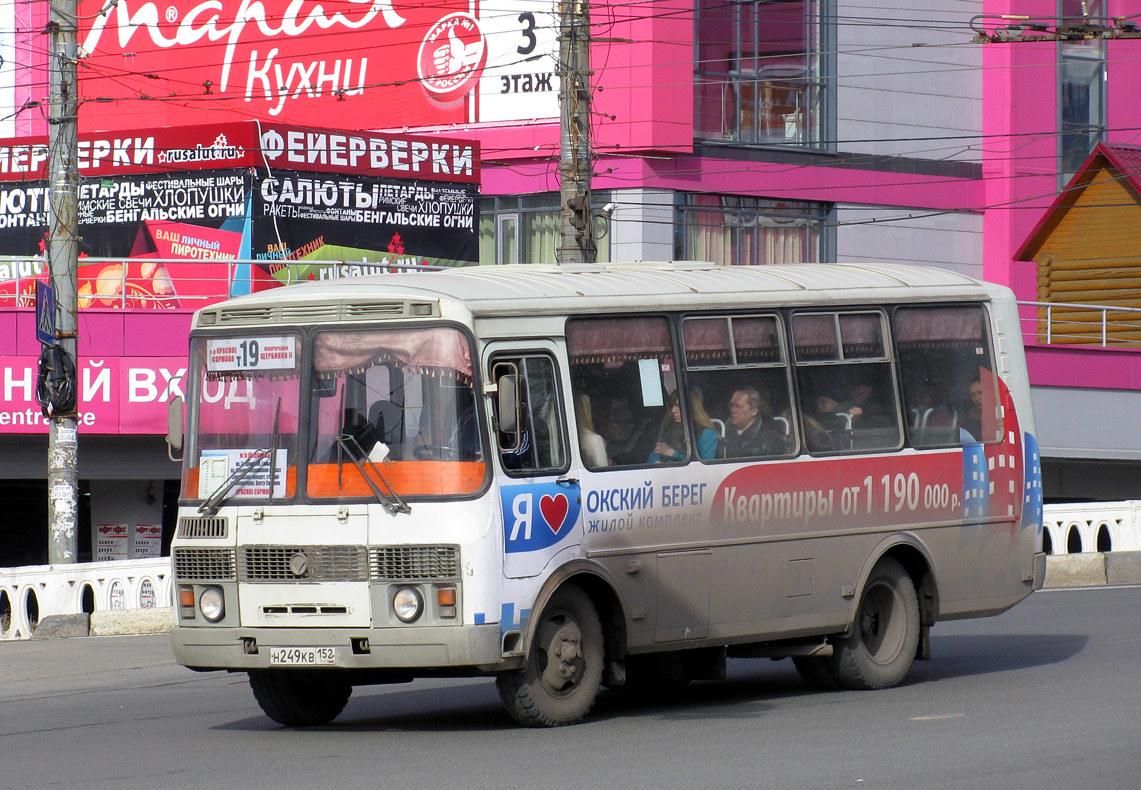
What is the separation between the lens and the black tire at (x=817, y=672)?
1201 centimetres

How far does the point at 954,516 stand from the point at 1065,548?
10.2 meters

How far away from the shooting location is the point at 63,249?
19.1 meters

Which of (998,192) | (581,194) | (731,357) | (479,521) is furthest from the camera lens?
(998,192)

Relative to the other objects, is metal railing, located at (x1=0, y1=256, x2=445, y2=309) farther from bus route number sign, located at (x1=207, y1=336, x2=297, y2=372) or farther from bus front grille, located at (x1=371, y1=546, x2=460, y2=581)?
bus front grille, located at (x1=371, y1=546, x2=460, y2=581)

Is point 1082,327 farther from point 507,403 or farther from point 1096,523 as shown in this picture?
point 507,403

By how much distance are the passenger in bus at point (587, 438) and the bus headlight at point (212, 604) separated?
7.44 feet

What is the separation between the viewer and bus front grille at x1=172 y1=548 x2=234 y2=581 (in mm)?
10156

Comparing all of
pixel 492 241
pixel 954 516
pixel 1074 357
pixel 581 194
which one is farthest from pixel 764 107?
pixel 954 516

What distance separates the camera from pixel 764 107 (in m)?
36.5

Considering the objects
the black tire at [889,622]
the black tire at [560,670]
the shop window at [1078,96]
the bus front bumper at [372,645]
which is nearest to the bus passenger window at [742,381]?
the black tire at [889,622]

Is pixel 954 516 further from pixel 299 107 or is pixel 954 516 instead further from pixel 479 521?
pixel 299 107

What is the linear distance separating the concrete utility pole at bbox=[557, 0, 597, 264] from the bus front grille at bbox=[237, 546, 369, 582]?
37.9ft

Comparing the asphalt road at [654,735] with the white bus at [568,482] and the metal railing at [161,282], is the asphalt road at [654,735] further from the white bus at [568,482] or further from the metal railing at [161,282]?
the metal railing at [161,282]

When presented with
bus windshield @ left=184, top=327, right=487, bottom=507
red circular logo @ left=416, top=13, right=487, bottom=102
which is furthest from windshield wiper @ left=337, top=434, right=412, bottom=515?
red circular logo @ left=416, top=13, right=487, bottom=102
